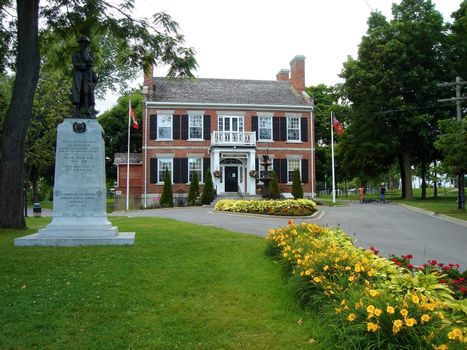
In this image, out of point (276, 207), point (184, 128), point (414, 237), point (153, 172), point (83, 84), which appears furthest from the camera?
point (184, 128)

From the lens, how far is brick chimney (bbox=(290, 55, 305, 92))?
1516 inches

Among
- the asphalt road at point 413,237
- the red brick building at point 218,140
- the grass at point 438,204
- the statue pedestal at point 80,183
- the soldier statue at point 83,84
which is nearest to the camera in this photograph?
the asphalt road at point 413,237

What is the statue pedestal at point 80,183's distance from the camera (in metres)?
9.78

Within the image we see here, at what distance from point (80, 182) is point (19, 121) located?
14.7 ft

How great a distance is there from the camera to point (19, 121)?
43.0 feet

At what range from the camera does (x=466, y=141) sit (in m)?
20.1

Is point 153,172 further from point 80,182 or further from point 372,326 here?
point 372,326

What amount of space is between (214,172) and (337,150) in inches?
567

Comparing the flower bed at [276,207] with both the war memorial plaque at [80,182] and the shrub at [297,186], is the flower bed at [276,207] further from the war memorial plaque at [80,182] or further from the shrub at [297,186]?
the war memorial plaque at [80,182]

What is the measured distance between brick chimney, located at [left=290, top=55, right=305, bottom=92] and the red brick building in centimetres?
234

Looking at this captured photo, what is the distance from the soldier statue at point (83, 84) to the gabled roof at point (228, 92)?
23660mm

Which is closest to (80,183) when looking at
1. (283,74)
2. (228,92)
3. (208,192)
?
(208,192)

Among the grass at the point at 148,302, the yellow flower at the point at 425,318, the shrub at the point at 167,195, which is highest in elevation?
the shrub at the point at 167,195

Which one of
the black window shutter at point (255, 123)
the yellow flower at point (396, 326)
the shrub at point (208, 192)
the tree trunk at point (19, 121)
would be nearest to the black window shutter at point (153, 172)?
the shrub at point (208, 192)
